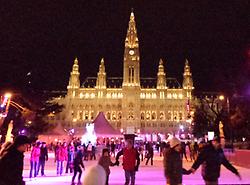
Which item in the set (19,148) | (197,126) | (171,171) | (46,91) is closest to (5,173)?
(19,148)

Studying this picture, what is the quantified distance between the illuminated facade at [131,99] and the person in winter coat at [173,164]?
9454 centimetres

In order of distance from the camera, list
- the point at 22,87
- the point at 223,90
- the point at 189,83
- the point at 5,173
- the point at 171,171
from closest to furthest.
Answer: the point at 5,173 → the point at 171,171 → the point at 22,87 → the point at 223,90 → the point at 189,83

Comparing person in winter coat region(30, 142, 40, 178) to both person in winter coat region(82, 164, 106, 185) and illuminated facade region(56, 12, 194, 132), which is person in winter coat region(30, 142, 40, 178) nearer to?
person in winter coat region(82, 164, 106, 185)

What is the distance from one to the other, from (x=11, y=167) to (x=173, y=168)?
8.37 feet

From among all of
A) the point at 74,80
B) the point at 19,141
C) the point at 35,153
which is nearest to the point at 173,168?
the point at 19,141

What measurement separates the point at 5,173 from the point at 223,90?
89.3 feet

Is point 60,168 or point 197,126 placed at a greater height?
point 197,126

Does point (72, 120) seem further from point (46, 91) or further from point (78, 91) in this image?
point (46, 91)

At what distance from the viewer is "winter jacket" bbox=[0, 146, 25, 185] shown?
4254 millimetres

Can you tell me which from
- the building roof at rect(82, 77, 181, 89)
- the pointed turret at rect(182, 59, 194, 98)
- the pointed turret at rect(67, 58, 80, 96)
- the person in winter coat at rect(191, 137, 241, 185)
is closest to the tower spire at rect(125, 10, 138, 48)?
the building roof at rect(82, 77, 181, 89)

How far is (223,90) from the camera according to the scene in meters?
30.0

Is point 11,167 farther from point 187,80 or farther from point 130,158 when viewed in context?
point 187,80

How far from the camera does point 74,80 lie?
108688 millimetres

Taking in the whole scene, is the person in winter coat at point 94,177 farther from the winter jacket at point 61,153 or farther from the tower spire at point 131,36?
the tower spire at point 131,36
